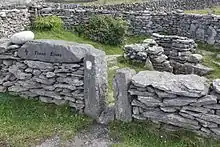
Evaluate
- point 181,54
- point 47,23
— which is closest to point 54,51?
point 181,54

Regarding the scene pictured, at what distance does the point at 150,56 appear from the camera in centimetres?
1395

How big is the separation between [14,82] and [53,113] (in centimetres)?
159

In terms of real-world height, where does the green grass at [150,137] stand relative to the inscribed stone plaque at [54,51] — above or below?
below

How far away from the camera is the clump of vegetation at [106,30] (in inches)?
649

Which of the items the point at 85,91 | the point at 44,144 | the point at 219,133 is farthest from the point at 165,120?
the point at 44,144

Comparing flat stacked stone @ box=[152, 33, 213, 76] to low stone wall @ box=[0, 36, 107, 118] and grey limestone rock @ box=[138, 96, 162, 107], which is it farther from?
grey limestone rock @ box=[138, 96, 162, 107]

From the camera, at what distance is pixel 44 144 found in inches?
305

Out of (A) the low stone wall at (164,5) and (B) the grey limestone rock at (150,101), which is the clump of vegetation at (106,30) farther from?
(B) the grey limestone rock at (150,101)

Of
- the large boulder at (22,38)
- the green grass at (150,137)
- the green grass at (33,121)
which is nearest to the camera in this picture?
the green grass at (150,137)

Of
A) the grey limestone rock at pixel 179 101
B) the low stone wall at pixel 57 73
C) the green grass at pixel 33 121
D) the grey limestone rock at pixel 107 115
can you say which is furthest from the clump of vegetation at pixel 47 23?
the grey limestone rock at pixel 179 101

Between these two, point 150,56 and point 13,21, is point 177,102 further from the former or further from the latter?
point 13,21

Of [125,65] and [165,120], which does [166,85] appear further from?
[125,65]

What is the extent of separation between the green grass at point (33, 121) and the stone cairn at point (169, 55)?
564cm

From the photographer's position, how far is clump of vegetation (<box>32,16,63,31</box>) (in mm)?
16969
